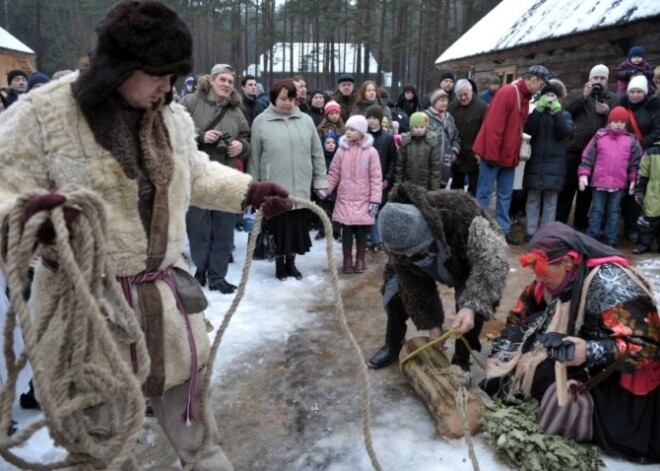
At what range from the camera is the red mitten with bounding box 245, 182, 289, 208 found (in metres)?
1.89

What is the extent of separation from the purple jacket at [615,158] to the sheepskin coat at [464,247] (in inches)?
143

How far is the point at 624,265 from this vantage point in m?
2.43

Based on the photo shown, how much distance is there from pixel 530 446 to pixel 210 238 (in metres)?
2.97

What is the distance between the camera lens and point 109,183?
1593 millimetres

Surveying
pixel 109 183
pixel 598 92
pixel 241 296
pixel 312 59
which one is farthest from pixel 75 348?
pixel 312 59

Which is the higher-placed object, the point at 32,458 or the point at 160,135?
the point at 160,135

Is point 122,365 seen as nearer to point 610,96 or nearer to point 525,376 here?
point 525,376

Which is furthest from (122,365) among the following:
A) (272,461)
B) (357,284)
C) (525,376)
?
(357,284)

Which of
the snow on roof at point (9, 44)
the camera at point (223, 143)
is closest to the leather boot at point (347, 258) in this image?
the camera at point (223, 143)

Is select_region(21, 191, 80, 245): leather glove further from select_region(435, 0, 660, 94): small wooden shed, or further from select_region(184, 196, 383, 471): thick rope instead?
select_region(435, 0, 660, 94): small wooden shed

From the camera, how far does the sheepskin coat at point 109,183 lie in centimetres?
150

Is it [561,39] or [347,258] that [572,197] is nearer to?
[347,258]

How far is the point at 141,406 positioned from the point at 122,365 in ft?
0.42

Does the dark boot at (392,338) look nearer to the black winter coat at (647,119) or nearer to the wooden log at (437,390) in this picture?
the wooden log at (437,390)
